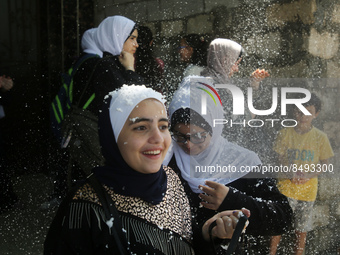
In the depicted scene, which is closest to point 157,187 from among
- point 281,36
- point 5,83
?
point 5,83

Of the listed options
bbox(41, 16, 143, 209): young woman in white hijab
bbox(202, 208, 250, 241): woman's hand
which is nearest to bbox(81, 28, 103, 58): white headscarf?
bbox(41, 16, 143, 209): young woman in white hijab

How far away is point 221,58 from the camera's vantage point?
206cm

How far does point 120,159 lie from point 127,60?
32.8 inches

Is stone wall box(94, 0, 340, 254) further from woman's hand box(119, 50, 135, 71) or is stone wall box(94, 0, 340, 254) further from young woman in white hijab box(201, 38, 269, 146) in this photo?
woman's hand box(119, 50, 135, 71)

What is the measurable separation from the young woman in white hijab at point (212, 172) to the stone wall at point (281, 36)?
42cm

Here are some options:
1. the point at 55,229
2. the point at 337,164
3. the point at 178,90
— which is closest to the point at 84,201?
the point at 55,229

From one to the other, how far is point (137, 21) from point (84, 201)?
113 centimetres

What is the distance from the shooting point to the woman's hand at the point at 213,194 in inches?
60.4

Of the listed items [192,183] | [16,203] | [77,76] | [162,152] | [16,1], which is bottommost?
[16,203]

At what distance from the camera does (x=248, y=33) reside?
2.18 metres

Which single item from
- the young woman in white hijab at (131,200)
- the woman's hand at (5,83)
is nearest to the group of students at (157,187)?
the young woman in white hijab at (131,200)

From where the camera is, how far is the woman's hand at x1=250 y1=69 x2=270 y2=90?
2184 millimetres

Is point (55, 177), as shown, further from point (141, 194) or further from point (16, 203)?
point (141, 194)

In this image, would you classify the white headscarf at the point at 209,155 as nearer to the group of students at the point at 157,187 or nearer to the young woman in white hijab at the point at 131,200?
the group of students at the point at 157,187
